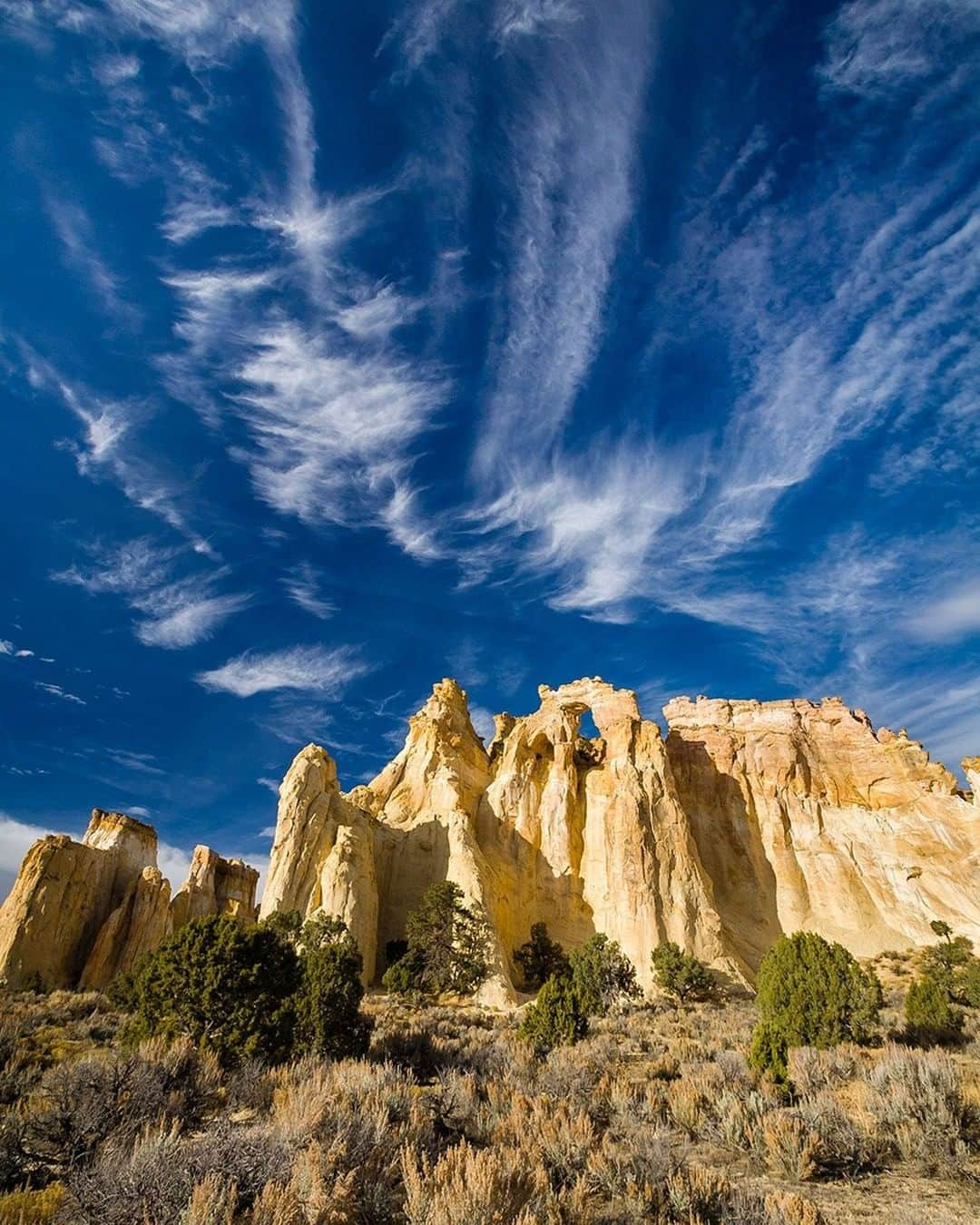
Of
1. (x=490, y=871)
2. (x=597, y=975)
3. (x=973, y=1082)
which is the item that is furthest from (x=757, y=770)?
(x=973, y=1082)

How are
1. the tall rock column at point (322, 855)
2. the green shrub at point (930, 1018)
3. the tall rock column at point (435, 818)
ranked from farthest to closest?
the tall rock column at point (435, 818), the tall rock column at point (322, 855), the green shrub at point (930, 1018)

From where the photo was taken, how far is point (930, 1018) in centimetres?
1755

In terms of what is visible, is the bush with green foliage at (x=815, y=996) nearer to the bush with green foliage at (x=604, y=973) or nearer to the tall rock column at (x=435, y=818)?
the bush with green foliage at (x=604, y=973)

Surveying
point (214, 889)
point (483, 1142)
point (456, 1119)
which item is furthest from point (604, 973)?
point (214, 889)

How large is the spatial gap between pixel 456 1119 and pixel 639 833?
1539 inches

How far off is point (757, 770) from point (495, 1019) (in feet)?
137

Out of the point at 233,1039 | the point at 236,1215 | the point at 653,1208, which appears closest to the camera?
the point at 236,1215

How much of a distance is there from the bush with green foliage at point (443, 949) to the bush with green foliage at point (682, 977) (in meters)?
10.2

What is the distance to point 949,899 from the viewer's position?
46.8 meters

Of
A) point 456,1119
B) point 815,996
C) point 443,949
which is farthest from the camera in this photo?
point 443,949

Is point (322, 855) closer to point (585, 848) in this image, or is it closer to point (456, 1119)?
point (585, 848)

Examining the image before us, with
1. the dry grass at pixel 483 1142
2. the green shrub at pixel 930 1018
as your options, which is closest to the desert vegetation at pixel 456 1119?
the dry grass at pixel 483 1142

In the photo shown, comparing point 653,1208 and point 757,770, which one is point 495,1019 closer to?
point 653,1208

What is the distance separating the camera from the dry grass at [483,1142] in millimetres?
5254
